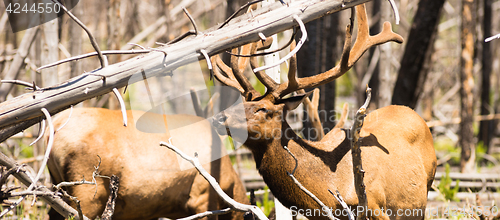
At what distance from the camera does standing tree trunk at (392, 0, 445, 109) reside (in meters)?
6.16

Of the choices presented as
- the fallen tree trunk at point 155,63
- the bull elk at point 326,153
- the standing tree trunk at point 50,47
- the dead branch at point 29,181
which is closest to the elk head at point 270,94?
the bull elk at point 326,153

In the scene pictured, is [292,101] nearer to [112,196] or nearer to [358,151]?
[358,151]

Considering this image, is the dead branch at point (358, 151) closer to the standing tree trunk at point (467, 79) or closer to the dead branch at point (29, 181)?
the dead branch at point (29, 181)

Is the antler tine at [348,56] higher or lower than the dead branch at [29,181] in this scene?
higher

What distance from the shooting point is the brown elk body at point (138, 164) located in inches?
150

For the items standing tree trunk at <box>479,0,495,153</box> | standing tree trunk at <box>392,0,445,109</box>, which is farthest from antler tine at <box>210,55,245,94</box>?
standing tree trunk at <box>479,0,495,153</box>

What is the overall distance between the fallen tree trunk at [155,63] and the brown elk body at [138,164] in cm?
93

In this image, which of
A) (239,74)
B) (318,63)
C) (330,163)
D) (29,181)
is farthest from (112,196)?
(318,63)

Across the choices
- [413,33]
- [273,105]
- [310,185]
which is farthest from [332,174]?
[413,33]

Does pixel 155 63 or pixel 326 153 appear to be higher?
pixel 155 63

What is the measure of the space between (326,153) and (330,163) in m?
0.11

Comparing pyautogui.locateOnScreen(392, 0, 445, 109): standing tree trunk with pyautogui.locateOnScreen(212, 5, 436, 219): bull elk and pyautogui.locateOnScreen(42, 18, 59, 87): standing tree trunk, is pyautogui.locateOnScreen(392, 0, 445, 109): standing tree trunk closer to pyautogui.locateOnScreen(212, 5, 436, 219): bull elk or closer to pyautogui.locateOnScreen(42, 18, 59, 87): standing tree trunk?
pyautogui.locateOnScreen(212, 5, 436, 219): bull elk

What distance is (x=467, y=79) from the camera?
7449mm

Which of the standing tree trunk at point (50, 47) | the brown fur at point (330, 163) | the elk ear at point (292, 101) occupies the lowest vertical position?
the brown fur at point (330, 163)
